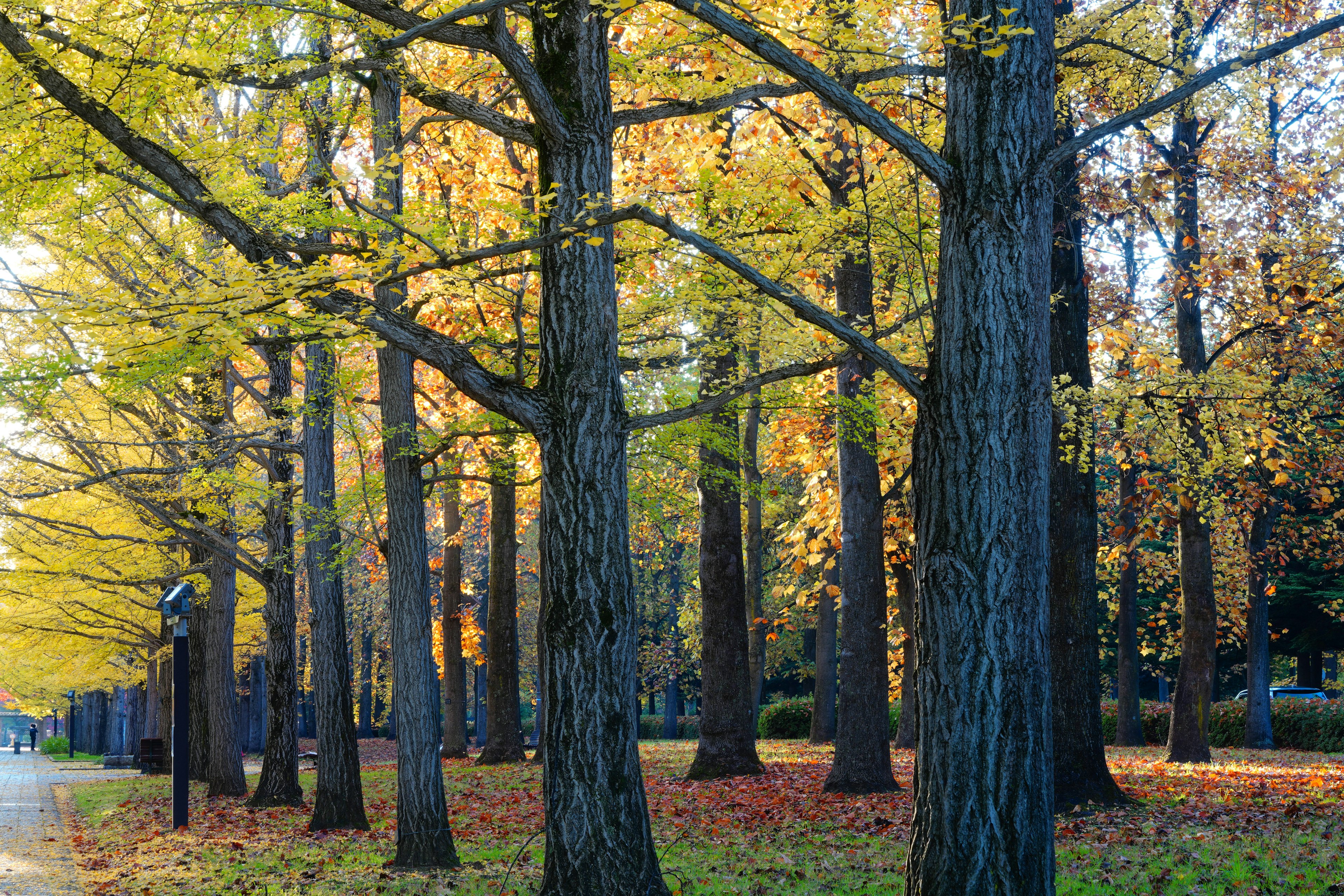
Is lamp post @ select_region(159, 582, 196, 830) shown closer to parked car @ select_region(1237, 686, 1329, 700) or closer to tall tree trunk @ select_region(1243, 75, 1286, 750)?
tall tree trunk @ select_region(1243, 75, 1286, 750)

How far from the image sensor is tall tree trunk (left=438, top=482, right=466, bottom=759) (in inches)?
851

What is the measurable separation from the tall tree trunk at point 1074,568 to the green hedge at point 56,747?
5252 cm

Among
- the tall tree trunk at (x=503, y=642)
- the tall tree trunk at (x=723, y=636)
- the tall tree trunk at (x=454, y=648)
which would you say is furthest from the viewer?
the tall tree trunk at (x=454, y=648)

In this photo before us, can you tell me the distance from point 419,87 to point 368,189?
13.7 feet

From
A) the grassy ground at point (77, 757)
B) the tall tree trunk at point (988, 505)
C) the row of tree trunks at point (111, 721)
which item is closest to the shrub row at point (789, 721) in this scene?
the row of tree trunks at point (111, 721)

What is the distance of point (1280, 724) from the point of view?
21.7 meters

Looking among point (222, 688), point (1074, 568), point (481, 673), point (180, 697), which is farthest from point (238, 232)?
point (481, 673)

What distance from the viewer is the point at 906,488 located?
699 inches

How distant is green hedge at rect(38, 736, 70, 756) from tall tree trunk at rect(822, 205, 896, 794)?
49617 millimetres

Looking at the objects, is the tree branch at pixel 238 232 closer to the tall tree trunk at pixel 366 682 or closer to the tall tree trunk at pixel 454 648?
the tall tree trunk at pixel 454 648

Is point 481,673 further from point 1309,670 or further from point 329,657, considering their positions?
point 329,657

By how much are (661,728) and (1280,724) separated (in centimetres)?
2787

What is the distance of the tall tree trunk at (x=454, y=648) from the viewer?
21.6 meters

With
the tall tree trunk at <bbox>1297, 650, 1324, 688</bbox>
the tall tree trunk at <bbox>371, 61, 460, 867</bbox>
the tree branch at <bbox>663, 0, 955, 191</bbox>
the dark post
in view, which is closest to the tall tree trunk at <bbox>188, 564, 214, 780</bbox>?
the dark post
